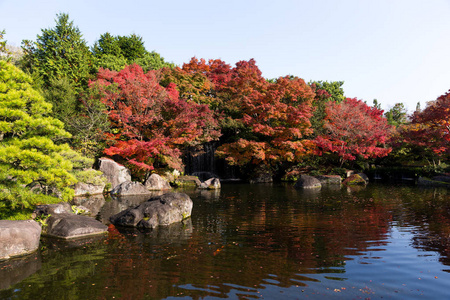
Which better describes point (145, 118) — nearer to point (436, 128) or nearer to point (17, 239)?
point (17, 239)

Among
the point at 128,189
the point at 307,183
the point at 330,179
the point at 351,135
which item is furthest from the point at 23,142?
the point at 351,135

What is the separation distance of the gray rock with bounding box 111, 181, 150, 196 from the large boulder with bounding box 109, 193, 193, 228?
822 cm

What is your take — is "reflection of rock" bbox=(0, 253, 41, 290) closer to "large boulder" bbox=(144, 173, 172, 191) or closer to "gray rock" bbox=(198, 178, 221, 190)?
"large boulder" bbox=(144, 173, 172, 191)

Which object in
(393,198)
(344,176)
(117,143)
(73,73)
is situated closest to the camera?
(393,198)

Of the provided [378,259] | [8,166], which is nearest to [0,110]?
[8,166]

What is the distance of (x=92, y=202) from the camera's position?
727 inches

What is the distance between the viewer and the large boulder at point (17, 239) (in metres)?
8.57

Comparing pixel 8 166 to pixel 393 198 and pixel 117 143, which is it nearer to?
pixel 117 143

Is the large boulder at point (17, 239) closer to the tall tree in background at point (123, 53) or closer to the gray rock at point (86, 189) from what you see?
the gray rock at point (86, 189)

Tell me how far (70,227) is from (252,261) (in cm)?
703

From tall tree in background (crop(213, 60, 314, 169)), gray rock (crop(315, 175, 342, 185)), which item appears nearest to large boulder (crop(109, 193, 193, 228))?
tall tree in background (crop(213, 60, 314, 169))

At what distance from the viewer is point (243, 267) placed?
303 inches

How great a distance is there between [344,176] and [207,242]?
26223 mm

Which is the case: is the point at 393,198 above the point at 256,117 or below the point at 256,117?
below
